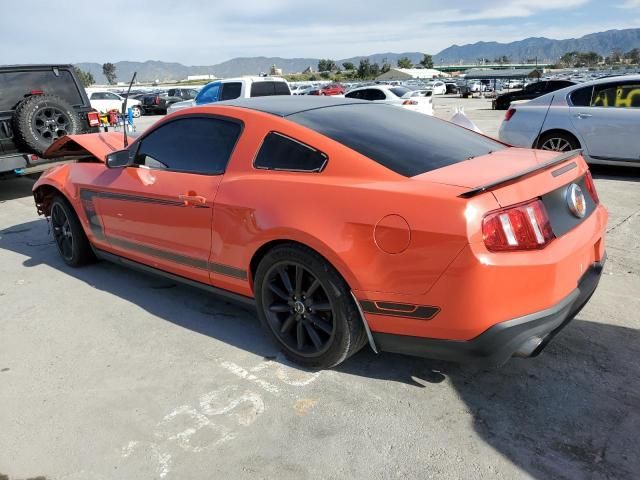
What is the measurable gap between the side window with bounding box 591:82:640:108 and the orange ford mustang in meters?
5.21

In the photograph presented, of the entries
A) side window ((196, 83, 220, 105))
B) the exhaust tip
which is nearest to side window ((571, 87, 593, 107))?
the exhaust tip

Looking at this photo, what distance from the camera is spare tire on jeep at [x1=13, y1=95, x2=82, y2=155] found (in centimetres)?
743

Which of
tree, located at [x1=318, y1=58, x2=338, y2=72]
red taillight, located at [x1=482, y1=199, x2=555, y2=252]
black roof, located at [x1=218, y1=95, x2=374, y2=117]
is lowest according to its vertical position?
tree, located at [x1=318, y1=58, x2=338, y2=72]

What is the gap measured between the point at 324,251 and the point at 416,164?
2.19ft

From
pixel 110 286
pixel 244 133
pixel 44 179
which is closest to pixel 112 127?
pixel 44 179

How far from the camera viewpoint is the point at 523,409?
8.69 feet

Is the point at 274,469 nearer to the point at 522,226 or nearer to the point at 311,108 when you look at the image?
the point at 522,226

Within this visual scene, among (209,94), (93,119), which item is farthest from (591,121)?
(209,94)

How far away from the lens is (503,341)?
94.1 inches

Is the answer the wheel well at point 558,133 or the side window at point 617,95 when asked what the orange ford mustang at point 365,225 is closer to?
the wheel well at point 558,133

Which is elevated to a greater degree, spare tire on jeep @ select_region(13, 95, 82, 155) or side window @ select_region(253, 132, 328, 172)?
side window @ select_region(253, 132, 328, 172)

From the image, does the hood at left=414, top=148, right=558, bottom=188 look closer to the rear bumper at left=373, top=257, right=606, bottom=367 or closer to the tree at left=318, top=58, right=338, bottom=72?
the rear bumper at left=373, top=257, right=606, bottom=367

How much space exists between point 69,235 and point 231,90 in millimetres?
9001

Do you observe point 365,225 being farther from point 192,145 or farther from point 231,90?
point 231,90
